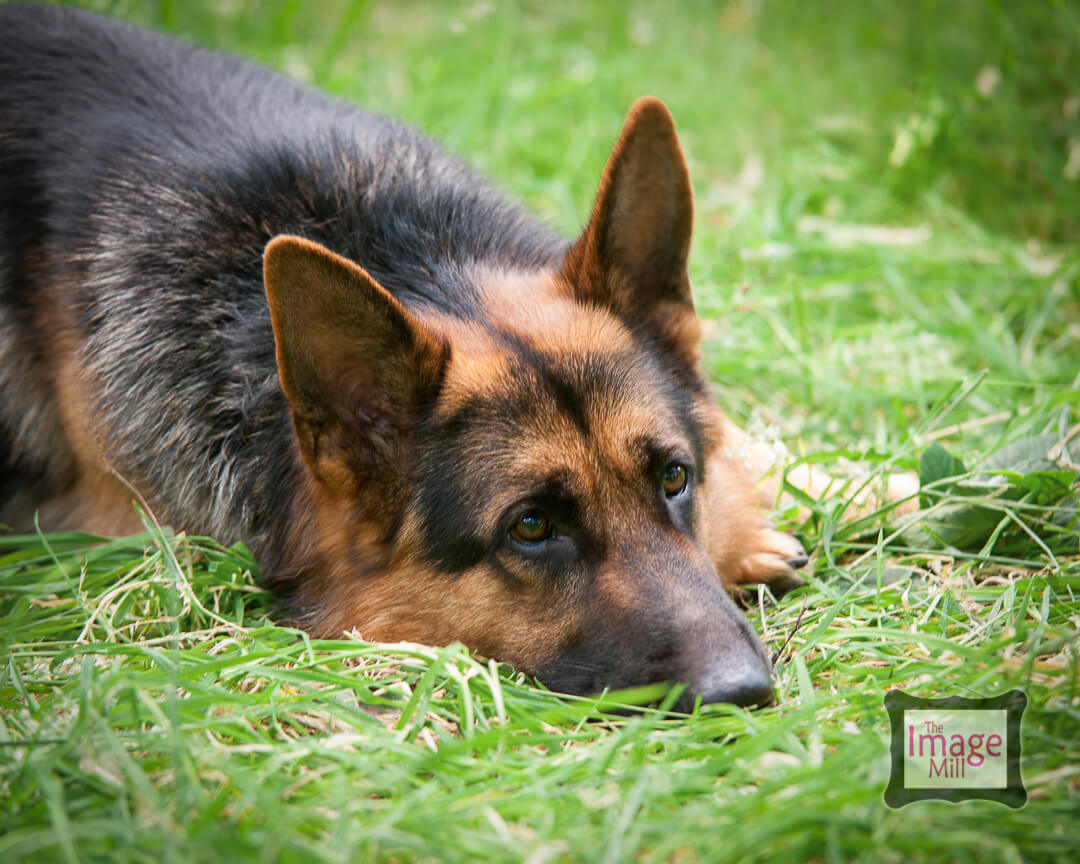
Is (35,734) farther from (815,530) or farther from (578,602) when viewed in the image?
(815,530)

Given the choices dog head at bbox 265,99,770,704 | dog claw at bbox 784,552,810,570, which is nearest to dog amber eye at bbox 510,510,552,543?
dog head at bbox 265,99,770,704

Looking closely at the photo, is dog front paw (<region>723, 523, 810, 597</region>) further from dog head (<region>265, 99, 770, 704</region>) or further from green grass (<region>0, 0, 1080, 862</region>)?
dog head (<region>265, 99, 770, 704</region>)

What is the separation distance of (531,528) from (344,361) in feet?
2.53

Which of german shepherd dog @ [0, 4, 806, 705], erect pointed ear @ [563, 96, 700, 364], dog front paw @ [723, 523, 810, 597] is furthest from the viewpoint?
dog front paw @ [723, 523, 810, 597]

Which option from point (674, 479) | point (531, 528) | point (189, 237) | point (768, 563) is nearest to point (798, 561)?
point (768, 563)

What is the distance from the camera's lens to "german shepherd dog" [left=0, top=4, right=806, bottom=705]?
2932mm

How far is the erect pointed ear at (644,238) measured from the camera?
130 inches

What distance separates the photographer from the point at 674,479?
3.20 meters

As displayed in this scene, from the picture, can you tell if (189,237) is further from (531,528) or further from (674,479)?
(674,479)

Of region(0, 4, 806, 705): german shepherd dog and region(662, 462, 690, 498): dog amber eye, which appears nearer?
region(0, 4, 806, 705): german shepherd dog

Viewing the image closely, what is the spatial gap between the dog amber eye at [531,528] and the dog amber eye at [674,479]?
1.46ft

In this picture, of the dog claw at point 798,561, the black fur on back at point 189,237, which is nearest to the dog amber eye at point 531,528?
the black fur on back at point 189,237

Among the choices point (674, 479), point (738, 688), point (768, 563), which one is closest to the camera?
point (738, 688)

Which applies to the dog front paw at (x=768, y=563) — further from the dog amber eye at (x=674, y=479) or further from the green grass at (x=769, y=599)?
the dog amber eye at (x=674, y=479)
